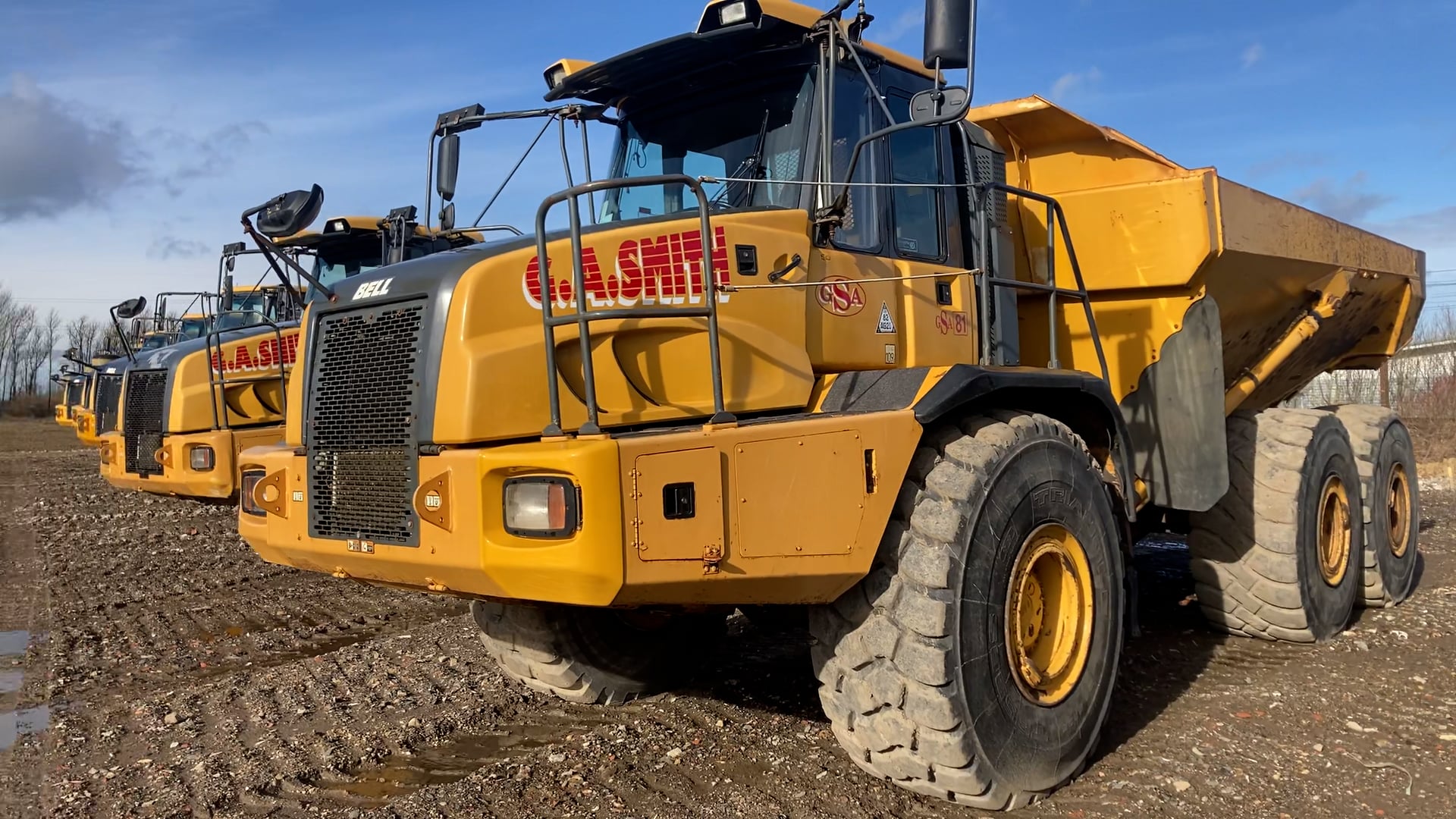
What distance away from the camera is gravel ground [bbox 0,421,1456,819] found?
3.95 m

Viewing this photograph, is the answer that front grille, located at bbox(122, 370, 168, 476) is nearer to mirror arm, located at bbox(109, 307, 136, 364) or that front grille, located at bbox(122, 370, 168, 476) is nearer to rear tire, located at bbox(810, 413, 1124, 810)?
mirror arm, located at bbox(109, 307, 136, 364)

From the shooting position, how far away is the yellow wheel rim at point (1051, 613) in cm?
406

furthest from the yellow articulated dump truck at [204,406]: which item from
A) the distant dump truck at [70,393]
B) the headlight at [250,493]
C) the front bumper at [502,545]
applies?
the distant dump truck at [70,393]

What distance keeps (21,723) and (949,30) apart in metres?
5.07

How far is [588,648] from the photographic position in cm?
495

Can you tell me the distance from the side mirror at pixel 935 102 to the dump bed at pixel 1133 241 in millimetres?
1825

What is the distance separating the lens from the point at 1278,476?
6.11 m

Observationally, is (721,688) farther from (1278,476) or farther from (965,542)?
(1278,476)

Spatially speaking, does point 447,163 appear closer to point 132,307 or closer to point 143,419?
point 143,419

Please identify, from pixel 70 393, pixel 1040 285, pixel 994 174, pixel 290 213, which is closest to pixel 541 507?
pixel 290 213

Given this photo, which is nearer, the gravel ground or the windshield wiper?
the gravel ground

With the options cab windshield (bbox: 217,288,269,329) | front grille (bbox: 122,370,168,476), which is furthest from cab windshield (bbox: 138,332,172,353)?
front grille (bbox: 122,370,168,476)

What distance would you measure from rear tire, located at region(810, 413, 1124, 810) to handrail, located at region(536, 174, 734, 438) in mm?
847

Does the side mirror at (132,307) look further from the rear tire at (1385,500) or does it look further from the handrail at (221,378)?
the rear tire at (1385,500)
